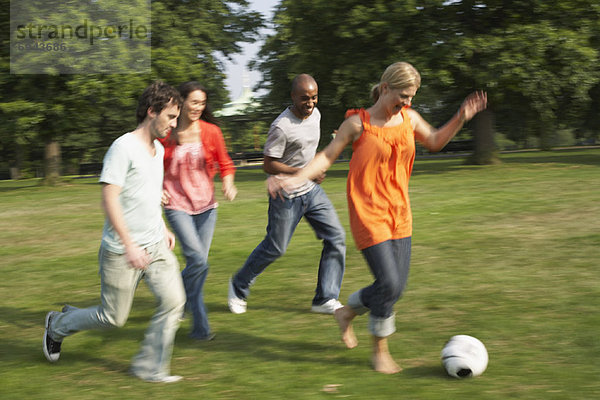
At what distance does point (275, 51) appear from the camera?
38.2 metres

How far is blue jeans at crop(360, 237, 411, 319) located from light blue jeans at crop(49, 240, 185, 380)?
4.28ft

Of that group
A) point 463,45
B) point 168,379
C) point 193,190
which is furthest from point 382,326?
point 463,45

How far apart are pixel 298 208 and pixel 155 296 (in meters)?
1.90

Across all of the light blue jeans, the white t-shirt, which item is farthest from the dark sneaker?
the white t-shirt

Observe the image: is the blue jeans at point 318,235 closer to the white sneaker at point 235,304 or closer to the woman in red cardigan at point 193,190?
the white sneaker at point 235,304

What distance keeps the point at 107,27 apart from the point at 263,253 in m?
22.0

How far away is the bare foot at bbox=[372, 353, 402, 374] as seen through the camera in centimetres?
468

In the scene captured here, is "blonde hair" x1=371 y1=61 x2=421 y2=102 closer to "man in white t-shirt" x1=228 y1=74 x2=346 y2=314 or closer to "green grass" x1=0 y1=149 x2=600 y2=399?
"man in white t-shirt" x1=228 y1=74 x2=346 y2=314

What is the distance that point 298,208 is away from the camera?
6.13m

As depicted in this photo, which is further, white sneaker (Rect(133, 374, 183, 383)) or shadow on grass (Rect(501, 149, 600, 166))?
shadow on grass (Rect(501, 149, 600, 166))

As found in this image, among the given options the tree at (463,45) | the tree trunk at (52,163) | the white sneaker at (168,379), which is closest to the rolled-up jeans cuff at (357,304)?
the white sneaker at (168,379)

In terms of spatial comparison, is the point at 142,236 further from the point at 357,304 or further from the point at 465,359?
the point at 465,359

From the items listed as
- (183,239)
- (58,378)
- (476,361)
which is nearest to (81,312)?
(58,378)

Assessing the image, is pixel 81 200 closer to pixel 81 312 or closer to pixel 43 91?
pixel 43 91
